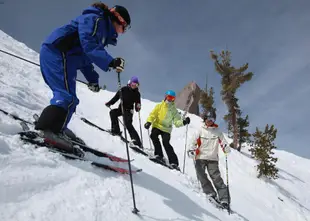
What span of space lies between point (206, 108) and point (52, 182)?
2338 centimetres

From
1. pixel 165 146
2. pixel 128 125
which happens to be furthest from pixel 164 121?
pixel 128 125

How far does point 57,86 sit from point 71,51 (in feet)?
1.81

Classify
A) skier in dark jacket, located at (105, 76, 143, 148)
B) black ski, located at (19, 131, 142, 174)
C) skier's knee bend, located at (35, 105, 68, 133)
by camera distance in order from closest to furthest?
black ski, located at (19, 131, 142, 174)
skier's knee bend, located at (35, 105, 68, 133)
skier in dark jacket, located at (105, 76, 143, 148)

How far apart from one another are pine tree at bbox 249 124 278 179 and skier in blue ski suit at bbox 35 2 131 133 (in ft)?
42.3

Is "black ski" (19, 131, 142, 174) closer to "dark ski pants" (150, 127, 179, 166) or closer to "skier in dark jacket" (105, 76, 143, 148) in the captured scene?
"dark ski pants" (150, 127, 179, 166)

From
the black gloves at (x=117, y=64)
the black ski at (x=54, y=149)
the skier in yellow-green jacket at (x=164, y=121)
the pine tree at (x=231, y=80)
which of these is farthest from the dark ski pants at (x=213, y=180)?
the pine tree at (x=231, y=80)

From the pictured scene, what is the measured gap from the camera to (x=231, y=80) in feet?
73.5

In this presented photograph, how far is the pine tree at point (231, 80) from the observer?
21.7m

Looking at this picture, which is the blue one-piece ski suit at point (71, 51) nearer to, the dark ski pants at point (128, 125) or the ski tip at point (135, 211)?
the ski tip at point (135, 211)

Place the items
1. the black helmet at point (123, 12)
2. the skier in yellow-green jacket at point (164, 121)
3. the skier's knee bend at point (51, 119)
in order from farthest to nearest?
the skier in yellow-green jacket at point (164, 121) → the black helmet at point (123, 12) → the skier's knee bend at point (51, 119)

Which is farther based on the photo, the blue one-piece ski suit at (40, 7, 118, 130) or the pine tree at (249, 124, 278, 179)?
the pine tree at (249, 124, 278, 179)

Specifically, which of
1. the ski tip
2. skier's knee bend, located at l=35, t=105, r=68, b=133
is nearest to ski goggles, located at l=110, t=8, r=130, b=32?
skier's knee bend, located at l=35, t=105, r=68, b=133

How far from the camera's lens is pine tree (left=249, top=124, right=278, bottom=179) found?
13.8 meters

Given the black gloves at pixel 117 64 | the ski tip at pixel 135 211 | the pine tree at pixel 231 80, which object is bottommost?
the ski tip at pixel 135 211
